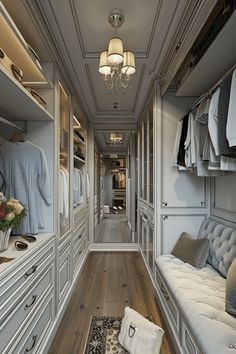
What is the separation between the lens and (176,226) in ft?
8.93

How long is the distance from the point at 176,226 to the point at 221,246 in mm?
670

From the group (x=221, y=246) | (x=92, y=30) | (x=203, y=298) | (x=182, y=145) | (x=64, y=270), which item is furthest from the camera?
(x=64, y=270)

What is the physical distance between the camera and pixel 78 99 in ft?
11.4

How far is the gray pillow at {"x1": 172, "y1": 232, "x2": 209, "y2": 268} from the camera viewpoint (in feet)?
7.23

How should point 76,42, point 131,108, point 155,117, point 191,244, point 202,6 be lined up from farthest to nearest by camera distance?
1. point 131,108
2. point 155,117
3. point 191,244
4. point 76,42
5. point 202,6

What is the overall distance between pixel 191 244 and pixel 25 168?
5.66 ft

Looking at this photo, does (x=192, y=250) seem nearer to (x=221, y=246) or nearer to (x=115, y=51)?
(x=221, y=246)

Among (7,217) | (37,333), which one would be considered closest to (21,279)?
(7,217)

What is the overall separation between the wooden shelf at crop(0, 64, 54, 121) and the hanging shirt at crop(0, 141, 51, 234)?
236 millimetres

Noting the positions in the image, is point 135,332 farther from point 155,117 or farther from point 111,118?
point 111,118

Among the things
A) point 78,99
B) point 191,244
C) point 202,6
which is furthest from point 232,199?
point 78,99

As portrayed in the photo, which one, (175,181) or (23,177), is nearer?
(23,177)

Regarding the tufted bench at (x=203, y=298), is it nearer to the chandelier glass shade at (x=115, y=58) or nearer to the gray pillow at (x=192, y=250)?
the gray pillow at (x=192, y=250)

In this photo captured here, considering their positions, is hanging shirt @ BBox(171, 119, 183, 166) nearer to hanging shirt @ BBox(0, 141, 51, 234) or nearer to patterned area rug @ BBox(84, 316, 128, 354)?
hanging shirt @ BBox(0, 141, 51, 234)
